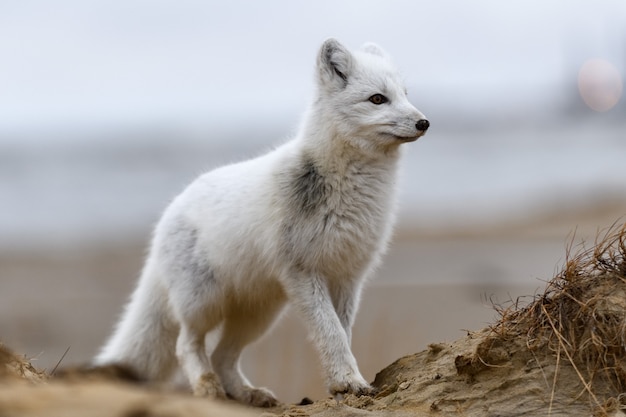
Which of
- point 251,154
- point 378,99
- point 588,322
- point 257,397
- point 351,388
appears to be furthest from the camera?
point 251,154

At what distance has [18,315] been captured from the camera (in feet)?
46.8

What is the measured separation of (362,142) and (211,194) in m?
1.12

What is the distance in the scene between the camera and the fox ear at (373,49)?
24.2 ft

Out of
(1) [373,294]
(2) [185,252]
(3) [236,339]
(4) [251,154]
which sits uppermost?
(4) [251,154]

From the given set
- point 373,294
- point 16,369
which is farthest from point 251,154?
point 16,369

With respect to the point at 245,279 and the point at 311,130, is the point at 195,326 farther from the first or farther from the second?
the point at 311,130

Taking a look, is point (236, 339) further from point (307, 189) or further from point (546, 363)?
point (546, 363)

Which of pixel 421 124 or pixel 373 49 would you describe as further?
pixel 373 49

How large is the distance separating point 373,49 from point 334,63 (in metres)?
0.76

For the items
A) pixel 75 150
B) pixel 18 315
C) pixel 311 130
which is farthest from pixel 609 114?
pixel 311 130

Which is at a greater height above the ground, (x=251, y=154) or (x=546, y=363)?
(x=251, y=154)

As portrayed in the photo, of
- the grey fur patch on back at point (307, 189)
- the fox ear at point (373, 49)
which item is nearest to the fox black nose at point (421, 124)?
the grey fur patch on back at point (307, 189)

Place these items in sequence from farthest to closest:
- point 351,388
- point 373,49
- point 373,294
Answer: point 373,294 → point 373,49 → point 351,388

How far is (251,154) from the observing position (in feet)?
74.4
